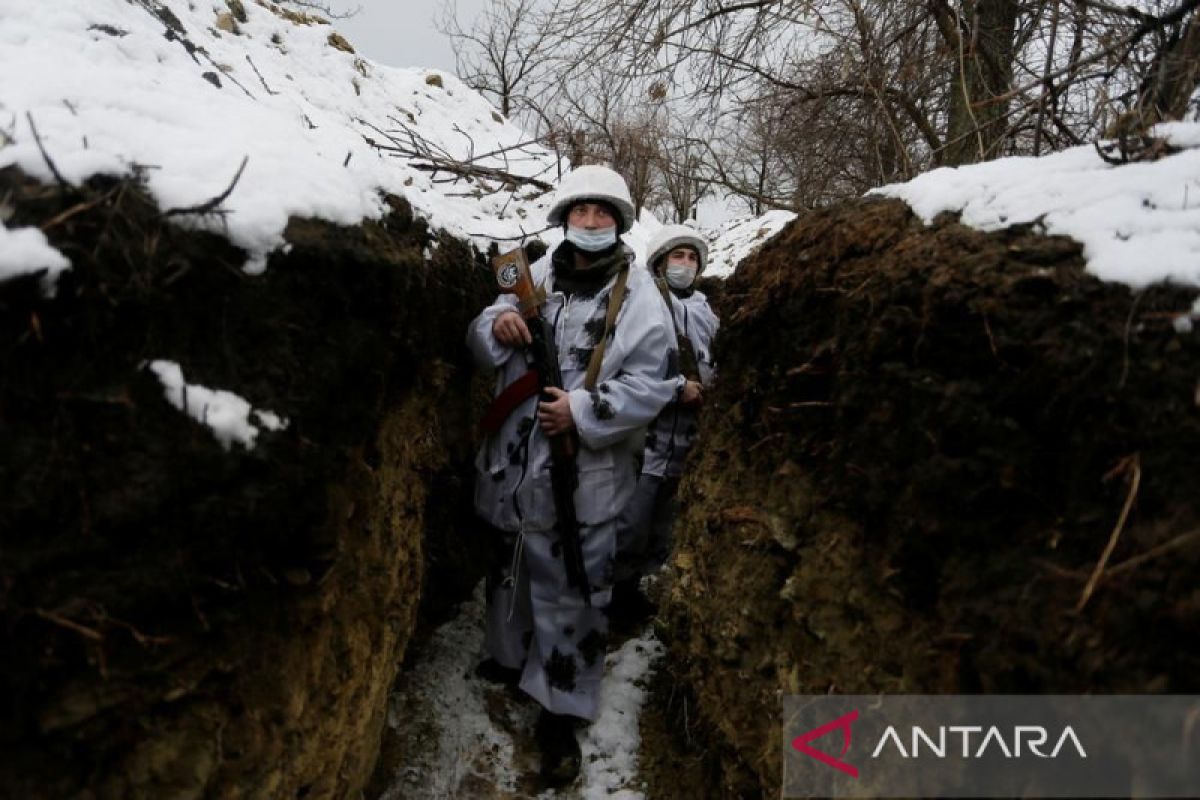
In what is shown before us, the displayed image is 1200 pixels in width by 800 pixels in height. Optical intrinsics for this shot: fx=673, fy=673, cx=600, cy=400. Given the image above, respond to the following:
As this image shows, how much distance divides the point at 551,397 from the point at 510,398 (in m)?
0.20

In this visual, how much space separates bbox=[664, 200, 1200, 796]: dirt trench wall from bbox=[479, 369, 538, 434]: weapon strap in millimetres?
929

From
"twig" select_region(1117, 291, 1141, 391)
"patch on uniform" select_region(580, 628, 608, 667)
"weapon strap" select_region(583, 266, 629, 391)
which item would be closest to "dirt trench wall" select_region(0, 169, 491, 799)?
"weapon strap" select_region(583, 266, 629, 391)

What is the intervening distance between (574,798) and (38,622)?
2.10 metres

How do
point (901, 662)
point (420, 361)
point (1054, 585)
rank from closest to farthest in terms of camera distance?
point (1054, 585), point (901, 662), point (420, 361)

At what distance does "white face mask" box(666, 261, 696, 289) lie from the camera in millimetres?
4457

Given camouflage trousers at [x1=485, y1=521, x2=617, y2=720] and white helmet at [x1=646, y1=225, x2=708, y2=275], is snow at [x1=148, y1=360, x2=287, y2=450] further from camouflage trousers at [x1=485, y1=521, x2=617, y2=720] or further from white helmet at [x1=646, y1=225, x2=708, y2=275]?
white helmet at [x1=646, y1=225, x2=708, y2=275]

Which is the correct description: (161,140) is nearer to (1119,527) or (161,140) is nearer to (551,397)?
(551,397)

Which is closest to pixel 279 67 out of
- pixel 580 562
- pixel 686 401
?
pixel 686 401

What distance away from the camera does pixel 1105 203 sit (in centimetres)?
165

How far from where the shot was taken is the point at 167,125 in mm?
1931


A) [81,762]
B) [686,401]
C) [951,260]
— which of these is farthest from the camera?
[686,401]

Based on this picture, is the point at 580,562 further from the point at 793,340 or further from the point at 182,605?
the point at 182,605

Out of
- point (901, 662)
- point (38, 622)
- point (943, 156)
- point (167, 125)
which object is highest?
point (943, 156)

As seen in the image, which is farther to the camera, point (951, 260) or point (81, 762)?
point (951, 260)
